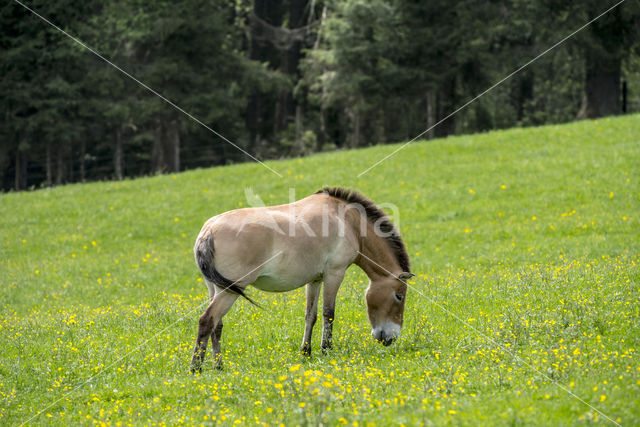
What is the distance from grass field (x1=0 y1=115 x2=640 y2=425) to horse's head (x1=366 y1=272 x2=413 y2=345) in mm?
267

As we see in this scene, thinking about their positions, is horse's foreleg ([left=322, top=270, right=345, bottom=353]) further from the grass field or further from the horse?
the grass field

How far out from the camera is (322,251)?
8461 millimetres

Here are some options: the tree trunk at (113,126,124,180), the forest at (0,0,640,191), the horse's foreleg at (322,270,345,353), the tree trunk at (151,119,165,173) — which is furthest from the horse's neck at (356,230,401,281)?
the tree trunk at (113,126,124,180)

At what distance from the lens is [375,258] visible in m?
9.00

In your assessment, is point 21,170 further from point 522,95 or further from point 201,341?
point 201,341

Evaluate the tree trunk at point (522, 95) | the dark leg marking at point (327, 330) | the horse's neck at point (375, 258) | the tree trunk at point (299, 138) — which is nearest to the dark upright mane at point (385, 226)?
the horse's neck at point (375, 258)

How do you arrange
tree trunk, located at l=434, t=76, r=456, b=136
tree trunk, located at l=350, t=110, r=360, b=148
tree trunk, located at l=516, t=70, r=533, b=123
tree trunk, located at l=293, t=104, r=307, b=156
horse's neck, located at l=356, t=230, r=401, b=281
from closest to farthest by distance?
1. horse's neck, located at l=356, t=230, r=401, b=281
2. tree trunk, located at l=434, t=76, r=456, b=136
3. tree trunk, located at l=350, t=110, r=360, b=148
4. tree trunk, located at l=516, t=70, r=533, b=123
5. tree trunk, located at l=293, t=104, r=307, b=156

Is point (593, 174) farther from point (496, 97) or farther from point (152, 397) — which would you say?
point (496, 97)

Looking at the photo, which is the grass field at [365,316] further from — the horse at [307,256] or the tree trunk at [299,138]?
the tree trunk at [299,138]

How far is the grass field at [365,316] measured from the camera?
621 cm

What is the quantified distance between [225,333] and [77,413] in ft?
9.58

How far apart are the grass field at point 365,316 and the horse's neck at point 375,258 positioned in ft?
3.10

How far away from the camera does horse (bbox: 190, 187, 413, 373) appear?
7.81 metres

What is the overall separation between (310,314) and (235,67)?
32.1 m
